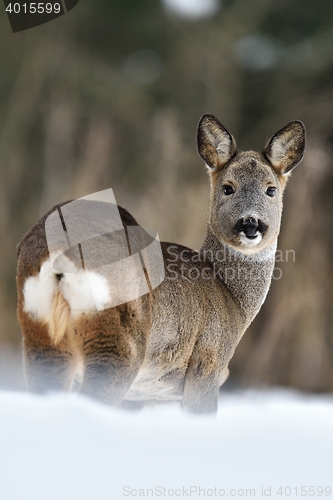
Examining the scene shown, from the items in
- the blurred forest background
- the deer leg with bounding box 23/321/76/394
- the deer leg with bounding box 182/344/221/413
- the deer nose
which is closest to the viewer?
the deer leg with bounding box 23/321/76/394

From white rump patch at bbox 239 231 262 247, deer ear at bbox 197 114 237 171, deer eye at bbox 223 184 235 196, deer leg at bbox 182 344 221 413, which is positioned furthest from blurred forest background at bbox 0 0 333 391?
deer leg at bbox 182 344 221 413

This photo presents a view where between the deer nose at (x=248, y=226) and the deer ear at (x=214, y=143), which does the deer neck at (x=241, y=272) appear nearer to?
the deer nose at (x=248, y=226)

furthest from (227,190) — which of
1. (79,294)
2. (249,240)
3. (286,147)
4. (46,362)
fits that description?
(46,362)

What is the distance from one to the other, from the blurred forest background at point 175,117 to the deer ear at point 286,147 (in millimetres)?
4888

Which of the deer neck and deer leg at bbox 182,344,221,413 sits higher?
the deer neck

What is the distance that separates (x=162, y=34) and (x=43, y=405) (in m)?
10.4

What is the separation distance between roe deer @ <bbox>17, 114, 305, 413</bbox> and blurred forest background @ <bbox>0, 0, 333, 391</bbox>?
4930 mm

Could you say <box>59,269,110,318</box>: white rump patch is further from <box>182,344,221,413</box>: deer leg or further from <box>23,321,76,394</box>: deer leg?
<box>182,344,221,413</box>: deer leg

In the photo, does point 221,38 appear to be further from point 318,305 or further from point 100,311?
point 100,311

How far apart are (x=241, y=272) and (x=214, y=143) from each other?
0.98 meters

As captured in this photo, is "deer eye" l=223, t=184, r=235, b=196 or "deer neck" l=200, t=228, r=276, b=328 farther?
"deer neck" l=200, t=228, r=276, b=328

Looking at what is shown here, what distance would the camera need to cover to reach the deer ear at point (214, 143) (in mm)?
5023

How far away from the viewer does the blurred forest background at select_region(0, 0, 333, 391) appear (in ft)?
33.6

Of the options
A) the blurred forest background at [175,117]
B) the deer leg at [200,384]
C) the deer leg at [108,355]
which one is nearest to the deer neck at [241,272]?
the deer leg at [200,384]
